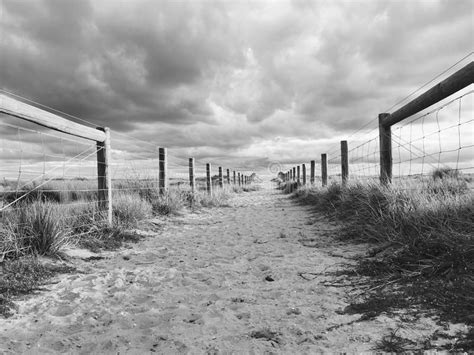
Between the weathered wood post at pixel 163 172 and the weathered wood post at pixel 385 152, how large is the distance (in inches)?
207

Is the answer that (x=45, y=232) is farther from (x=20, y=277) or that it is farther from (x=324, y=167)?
(x=324, y=167)

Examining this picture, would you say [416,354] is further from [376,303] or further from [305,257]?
[305,257]

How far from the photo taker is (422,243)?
10.1 ft

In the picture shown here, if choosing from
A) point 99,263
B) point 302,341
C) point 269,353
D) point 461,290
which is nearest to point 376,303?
point 461,290

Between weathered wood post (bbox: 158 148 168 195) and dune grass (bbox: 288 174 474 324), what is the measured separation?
506 cm

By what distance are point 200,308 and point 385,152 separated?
4.90m

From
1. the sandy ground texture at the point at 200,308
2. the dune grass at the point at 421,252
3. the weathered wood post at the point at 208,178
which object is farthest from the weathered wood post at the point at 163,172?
the dune grass at the point at 421,252

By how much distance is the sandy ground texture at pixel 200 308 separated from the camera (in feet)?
6.49

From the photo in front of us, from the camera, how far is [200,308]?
251 centimetres

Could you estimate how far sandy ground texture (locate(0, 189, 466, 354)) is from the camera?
198 centimetres

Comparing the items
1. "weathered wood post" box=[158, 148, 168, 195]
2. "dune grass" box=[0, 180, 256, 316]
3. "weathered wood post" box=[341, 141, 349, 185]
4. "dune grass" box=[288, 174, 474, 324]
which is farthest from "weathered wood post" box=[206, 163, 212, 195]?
"dune grass" box=[288, 174, 474, 324]

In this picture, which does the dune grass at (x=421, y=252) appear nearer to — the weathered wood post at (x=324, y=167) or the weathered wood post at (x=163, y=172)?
the weathered wood post at (x=163, y=172)

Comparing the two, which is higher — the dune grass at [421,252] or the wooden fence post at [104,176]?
the wooden fence post at [104,176]

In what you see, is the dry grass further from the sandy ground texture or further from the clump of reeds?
the clump of reeds
